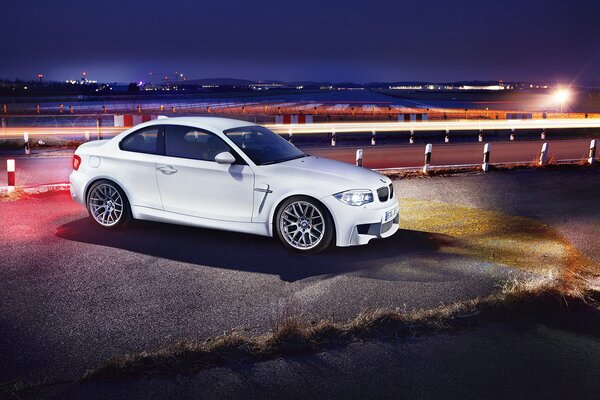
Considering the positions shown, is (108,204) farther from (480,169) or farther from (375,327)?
(480,169)

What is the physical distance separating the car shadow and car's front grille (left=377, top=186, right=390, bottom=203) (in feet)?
2.25

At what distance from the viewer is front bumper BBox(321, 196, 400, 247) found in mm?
7375

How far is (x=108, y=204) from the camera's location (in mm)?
8727

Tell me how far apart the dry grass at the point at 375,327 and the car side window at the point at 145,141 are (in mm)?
4143

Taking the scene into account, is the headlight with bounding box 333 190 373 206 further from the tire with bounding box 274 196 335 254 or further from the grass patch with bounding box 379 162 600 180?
the grass patch with bounding box 379 162 600 180

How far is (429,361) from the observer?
14.8 ft

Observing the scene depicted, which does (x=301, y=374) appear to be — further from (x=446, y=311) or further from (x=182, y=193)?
(x=182, y=193)

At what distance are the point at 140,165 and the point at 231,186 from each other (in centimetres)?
152

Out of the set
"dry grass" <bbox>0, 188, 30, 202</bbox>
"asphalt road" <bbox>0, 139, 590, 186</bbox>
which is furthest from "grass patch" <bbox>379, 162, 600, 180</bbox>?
"dry grass" <bbox>0, 188, 30, 202</bbox>

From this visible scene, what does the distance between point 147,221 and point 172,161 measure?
1.60m

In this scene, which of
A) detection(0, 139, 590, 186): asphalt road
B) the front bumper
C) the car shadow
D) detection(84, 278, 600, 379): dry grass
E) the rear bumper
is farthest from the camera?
detection(0, 139, 590, 186): asphalt road

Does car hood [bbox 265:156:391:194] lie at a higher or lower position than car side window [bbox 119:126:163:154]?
lower

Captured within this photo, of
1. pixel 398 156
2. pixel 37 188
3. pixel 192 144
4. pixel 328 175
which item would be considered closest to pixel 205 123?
pixel 192 144

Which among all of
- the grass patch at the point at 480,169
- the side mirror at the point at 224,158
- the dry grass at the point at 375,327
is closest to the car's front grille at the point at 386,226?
the dry grass at the point at 375,327
